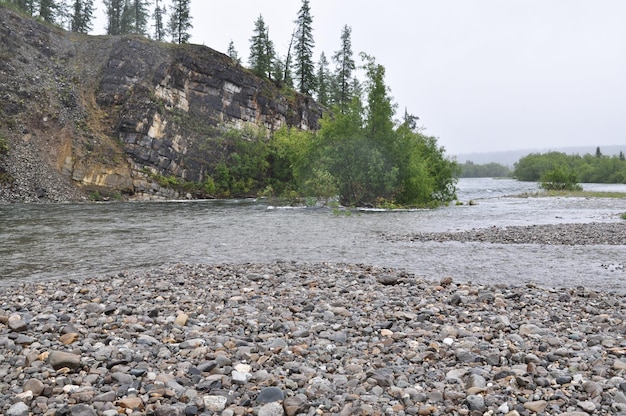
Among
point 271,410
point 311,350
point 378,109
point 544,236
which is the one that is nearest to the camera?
point 271,410

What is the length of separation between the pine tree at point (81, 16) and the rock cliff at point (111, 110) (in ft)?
82.9

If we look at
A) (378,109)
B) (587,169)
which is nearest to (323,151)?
(378,109)

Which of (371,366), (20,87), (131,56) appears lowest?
(371,366)

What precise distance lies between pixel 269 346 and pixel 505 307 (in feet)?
15.0

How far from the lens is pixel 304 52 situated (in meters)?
82.3

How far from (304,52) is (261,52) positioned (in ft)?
36.7

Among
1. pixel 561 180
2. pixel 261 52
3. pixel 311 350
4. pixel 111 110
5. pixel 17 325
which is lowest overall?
pixel 311 350

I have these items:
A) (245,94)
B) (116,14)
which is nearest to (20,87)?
(245,94)

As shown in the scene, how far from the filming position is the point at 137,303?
7.97m

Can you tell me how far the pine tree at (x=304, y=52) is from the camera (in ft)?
267

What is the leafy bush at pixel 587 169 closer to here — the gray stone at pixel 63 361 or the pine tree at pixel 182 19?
the pine tree at pixel 182 19

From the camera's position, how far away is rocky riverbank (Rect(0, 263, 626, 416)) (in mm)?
4340

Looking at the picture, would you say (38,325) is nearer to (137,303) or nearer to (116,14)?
(137,303)

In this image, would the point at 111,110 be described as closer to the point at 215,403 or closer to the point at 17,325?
the point at 17,325
